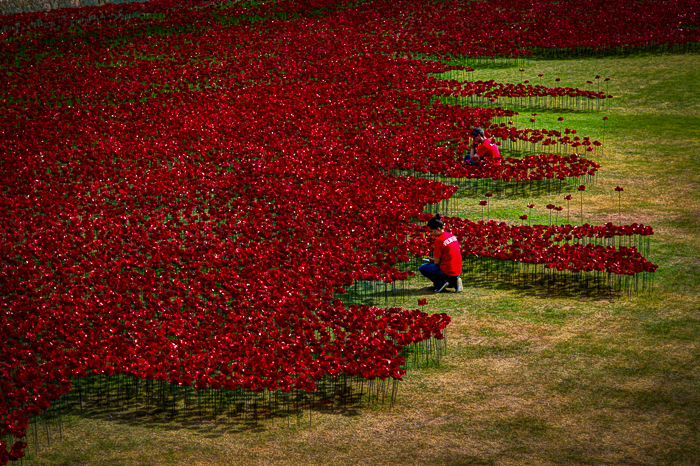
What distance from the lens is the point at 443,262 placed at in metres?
12.8

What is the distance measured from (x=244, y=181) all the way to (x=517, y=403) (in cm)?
1087

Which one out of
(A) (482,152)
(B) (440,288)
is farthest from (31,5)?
(B) (440,288)

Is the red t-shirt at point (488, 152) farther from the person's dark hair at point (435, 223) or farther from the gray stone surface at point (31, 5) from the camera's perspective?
the gray stone surface at point (31, 5)

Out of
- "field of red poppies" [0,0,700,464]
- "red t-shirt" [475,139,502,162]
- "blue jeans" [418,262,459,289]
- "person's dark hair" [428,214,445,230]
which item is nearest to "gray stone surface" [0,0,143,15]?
"field of red poppies" [0,0,700,464]

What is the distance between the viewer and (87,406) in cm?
980

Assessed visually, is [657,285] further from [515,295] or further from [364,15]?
[364,15]

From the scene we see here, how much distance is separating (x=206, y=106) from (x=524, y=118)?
39.1ft

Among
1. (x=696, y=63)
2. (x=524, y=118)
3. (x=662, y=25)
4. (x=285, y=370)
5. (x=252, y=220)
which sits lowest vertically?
(x=285, y=370)

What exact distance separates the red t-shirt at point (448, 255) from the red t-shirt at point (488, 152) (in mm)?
6841

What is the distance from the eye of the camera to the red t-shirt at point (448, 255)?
41.4ft

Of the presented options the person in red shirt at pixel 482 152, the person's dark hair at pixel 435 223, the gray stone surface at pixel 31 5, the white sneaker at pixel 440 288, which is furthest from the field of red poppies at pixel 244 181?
the gray stone surface at pixel 31 5

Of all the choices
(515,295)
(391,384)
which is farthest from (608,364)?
(391,384)

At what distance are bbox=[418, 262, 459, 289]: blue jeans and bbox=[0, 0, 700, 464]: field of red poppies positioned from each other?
48 centimetres

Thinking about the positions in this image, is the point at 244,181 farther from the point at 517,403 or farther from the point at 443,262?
the point at 517,403
